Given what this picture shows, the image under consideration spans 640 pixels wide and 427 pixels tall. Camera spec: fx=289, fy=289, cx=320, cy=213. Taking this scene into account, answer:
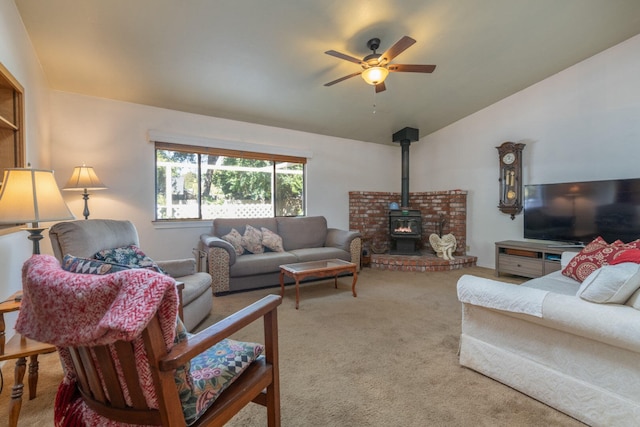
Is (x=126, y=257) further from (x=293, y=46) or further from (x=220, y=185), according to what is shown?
(x=293, y=46)

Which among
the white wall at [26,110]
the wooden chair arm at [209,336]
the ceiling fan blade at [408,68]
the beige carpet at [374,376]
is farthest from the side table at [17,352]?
the ceiling fan blade at [408,68]

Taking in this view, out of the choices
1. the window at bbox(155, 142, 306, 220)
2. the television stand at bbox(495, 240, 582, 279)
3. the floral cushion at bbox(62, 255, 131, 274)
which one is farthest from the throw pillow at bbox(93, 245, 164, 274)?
the television stand at bbox(495, 240, 582, 279)

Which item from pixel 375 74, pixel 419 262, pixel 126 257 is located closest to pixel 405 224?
pixel 419 262

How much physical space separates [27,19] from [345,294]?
151 inches

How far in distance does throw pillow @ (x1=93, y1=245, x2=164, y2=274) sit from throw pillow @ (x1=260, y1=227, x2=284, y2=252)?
1.90m

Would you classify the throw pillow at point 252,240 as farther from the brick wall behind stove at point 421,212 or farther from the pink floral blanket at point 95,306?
the pink floral blanket at point 95,306

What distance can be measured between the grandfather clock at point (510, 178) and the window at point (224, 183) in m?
3.10

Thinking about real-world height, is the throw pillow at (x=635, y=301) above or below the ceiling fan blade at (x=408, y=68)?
below

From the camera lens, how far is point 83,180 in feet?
10.2

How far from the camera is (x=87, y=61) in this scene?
2855 millimetres

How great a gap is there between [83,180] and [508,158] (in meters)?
5.52

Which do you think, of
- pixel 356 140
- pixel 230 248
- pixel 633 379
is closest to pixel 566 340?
pixel 633 379

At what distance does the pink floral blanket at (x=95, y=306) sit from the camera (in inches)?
26.9

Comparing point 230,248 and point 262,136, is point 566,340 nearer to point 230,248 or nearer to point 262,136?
point 230,248
